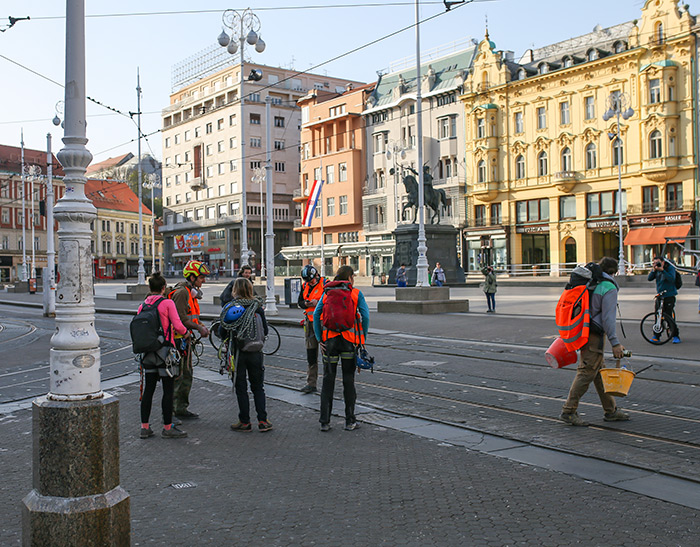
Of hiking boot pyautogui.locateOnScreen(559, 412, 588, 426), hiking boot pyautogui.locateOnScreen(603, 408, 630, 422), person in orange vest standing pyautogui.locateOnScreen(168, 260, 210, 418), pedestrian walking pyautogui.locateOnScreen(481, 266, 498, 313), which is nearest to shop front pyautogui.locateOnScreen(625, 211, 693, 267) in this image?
pedestrian walking pyautogui.locateOnScreen(481, 266, 498, 313)

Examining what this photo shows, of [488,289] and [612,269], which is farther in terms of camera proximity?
[488,289]

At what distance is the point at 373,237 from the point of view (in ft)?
224

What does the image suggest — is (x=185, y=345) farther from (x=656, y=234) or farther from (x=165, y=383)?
(x=656, y=234)

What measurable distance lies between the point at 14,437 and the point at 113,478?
413 cm

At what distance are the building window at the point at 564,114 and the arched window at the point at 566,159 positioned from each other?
2006 mm

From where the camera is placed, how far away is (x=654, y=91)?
4844cm

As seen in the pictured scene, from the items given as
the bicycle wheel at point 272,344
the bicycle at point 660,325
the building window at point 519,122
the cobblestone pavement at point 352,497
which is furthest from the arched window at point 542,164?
the cobblestone pavement at point 352,497

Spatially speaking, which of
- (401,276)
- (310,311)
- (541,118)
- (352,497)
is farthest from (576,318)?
(541,118)

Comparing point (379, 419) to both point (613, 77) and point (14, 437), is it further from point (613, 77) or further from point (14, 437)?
point (613, 77)

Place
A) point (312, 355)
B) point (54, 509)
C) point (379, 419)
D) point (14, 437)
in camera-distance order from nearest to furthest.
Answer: point (54, 509) → point (14, 437) → point (379, 419) → point (312, 355)

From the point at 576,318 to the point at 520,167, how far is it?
52407 millimetres

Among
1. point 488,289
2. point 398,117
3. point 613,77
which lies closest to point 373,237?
point 398,117

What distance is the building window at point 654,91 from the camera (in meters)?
48.2

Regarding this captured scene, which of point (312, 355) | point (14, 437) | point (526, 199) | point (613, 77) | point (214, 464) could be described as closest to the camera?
point (214, 464)
